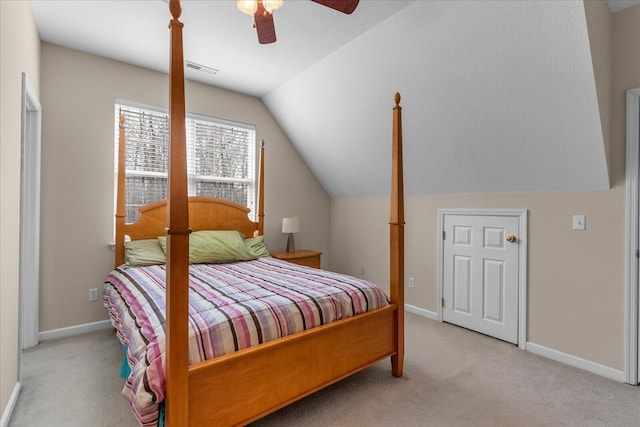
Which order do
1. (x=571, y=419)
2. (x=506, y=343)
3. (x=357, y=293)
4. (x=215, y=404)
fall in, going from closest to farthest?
(x=215, y=404) < (x=571, y=419) < (x=357, y=293) < (x=506, y=343)

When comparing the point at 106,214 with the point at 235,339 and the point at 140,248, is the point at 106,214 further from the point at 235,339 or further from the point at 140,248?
the point at 235,339

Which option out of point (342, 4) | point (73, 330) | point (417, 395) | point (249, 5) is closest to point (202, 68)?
point (249, 5)

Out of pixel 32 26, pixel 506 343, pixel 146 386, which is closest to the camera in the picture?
pixel 146 386

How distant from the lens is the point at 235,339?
1524 mm

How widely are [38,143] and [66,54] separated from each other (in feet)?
2.98

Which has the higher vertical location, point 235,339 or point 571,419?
point 235,339

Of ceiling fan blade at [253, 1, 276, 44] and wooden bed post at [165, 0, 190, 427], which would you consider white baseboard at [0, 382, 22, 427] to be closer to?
wooden bed post at [165, 0, 190, 427]

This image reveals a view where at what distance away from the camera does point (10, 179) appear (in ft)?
5.74

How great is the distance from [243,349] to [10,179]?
158cm

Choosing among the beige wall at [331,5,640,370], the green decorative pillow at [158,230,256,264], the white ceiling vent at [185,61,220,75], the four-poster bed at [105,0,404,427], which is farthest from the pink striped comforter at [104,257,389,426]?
the white ceiling vent at [185,61,220,75]

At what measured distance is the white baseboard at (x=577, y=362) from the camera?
223 centimetres

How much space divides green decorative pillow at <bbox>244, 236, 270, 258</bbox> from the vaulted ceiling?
1608 millimetres

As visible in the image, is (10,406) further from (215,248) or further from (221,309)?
(215,248)

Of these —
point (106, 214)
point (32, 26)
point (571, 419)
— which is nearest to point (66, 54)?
point (32, 26)
